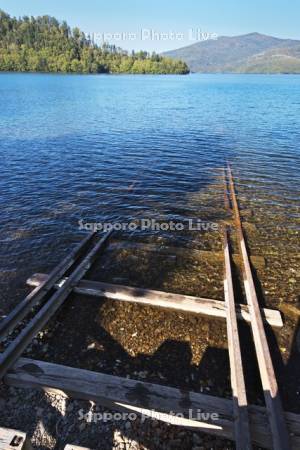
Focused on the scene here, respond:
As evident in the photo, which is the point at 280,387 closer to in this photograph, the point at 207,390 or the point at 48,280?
the point at 207,390

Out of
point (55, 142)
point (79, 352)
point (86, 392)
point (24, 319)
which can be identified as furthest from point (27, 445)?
point (55, 142)

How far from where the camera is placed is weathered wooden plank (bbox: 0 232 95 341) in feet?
25.7

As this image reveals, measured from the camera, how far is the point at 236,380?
6.38 metres

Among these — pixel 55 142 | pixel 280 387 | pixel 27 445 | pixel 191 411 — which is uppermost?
pixel 55 142

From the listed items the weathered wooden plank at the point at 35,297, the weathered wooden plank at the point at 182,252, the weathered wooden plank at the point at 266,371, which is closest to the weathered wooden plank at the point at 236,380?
the weathered wooden plank at the point at 266,371

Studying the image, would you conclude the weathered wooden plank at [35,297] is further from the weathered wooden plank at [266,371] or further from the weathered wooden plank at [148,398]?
the weathered wooden plank at [266,371]

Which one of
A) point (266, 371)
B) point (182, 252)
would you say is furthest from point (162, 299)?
point (182, 252)

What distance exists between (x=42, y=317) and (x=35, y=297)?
97cm

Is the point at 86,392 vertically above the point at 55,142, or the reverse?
the point at 55,142

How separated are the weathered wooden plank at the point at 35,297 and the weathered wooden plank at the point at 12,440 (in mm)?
4269

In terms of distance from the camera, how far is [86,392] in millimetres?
6117

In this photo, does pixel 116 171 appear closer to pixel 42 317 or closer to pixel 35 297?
pixel 35 297

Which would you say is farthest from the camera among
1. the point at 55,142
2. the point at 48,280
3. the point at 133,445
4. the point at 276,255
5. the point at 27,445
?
the point at 55,142

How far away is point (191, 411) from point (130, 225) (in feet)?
32.3
